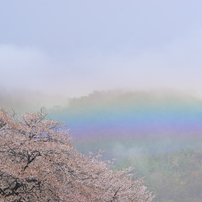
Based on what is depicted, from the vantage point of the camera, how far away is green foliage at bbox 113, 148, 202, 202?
150m

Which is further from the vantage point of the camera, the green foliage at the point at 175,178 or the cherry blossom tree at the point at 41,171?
the green foliage at the point at 175,178

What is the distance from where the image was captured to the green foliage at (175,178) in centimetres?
14970

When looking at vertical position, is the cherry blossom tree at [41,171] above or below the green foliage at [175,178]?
below

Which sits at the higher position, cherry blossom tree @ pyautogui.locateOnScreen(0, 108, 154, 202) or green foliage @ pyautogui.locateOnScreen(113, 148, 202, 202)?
green foliage @ pyautogui.locateOnScreen(113, 148, 202, 202)

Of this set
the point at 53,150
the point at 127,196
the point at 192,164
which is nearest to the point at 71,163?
the point at 53,150

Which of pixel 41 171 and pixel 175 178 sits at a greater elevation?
pixel 175 178

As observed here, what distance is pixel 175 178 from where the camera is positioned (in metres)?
176

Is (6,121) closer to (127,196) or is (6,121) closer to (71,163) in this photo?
(71,163)

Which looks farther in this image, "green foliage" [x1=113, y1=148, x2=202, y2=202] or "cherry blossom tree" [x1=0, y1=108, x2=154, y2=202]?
"green foliage" [x1=113, y1=148, x2=202, y2=202]

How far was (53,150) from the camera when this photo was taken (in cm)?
1256

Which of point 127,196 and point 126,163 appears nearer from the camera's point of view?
point 127,196

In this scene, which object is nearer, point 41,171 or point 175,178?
point 41,171

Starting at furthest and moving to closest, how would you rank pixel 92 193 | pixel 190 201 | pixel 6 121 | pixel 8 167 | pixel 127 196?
pixel 190 201 → pixel 127 196 → pixel 6 121 → pixel 92 193 → pixel 8 167

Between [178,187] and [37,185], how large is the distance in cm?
17202
